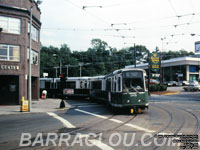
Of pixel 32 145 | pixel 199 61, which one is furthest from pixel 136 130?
pixel 199 61

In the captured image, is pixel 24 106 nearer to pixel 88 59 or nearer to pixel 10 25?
pixel 10 25

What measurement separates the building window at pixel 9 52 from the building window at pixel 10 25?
1.70 m

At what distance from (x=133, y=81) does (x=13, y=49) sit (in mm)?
15316

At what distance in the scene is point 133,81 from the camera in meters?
15.6

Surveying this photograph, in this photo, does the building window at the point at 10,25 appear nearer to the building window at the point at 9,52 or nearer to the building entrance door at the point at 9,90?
the building window at the point at 9,52

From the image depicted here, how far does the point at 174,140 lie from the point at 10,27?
22.2m

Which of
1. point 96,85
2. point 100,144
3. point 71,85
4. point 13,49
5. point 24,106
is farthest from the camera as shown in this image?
point 71,85

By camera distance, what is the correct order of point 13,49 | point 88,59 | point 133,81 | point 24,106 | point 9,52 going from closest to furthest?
point 133,81, point 24,106, point 9,52, point 13,49, point 88,59

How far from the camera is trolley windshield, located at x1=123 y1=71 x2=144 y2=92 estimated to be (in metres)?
15.5

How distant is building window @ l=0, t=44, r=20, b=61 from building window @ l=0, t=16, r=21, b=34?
5.57 feet

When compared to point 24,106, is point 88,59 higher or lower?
higher

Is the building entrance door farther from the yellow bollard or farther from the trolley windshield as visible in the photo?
the trolley windshield

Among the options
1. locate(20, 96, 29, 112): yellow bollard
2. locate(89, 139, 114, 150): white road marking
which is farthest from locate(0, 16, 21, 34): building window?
locate(89, 139, 114, 150): white road marking
